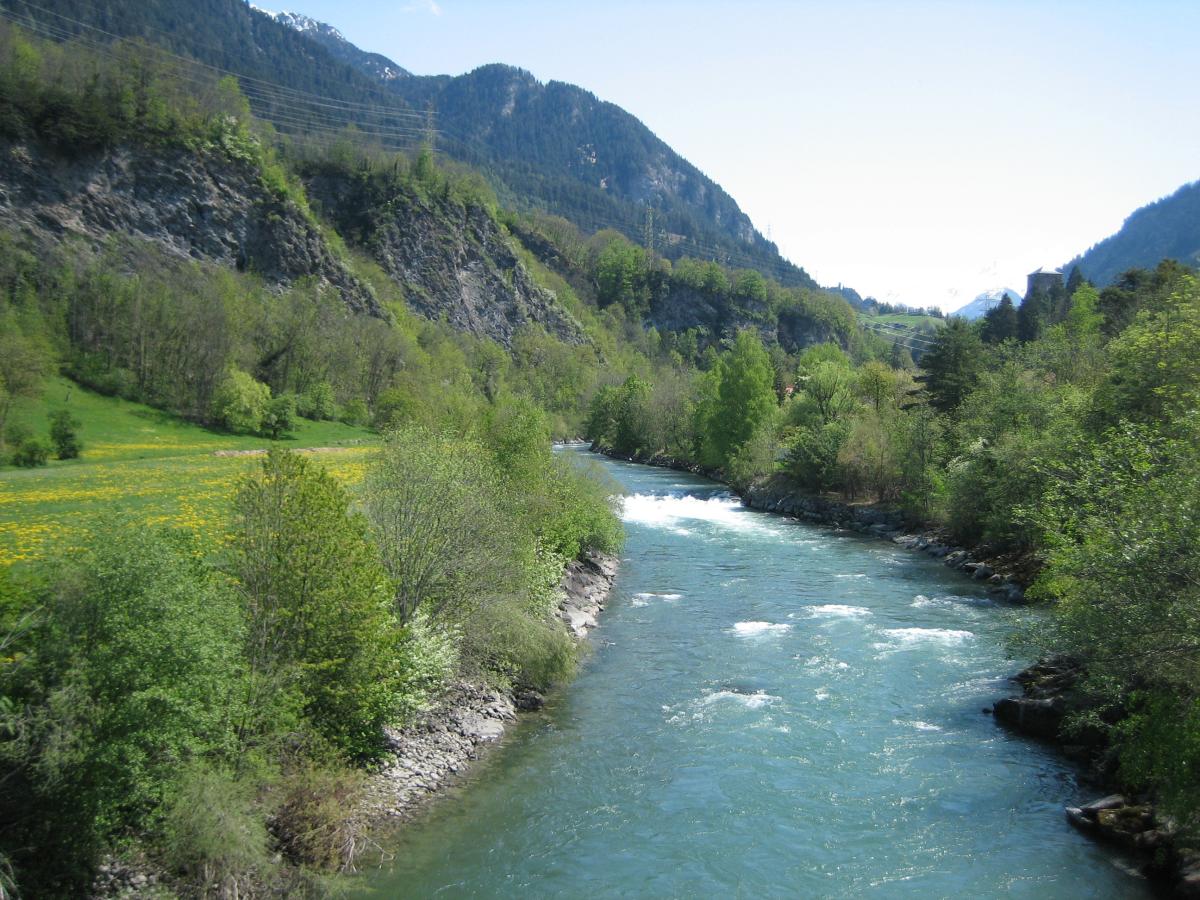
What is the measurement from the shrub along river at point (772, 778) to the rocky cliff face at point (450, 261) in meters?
128

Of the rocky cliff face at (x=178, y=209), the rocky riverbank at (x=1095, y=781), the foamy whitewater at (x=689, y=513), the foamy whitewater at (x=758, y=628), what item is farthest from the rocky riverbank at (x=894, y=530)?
the rocky cliff face at (x=178, y=209)

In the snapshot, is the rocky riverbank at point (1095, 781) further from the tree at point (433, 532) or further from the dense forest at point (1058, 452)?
the tree at point (433, 532)

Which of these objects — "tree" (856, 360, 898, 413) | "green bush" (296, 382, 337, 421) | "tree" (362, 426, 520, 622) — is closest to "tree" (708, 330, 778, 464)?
"tree" (856, 360, 898, 413)

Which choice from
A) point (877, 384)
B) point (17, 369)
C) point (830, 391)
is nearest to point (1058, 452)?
point (830, 391)

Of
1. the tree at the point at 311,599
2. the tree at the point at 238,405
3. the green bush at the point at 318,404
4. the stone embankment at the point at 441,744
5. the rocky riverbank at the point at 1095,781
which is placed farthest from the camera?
the green bush at the point at 318,404

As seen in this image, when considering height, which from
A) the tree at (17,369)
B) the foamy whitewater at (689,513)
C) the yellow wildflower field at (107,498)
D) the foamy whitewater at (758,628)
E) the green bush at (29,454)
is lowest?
the foamy whitewater at (758,628)

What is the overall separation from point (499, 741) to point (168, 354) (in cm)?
6563

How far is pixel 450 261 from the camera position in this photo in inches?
6191

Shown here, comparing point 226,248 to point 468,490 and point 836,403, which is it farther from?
point 468,490

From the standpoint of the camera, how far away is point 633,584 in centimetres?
3791

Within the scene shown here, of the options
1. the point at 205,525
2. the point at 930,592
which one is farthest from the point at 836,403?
the point at 205,525

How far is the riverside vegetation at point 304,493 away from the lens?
11977 millimetres

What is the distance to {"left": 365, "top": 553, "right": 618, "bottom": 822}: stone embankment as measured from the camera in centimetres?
1712

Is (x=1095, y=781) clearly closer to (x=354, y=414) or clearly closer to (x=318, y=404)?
(x=318, y=404)
